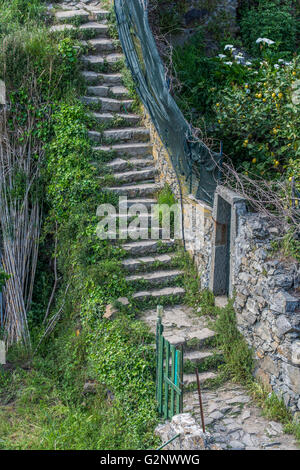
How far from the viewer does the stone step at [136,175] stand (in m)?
8.67

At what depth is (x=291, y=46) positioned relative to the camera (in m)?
9.93

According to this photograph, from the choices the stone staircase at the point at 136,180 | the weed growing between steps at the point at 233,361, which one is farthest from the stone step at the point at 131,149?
the weed growing between steps at the point at 233,361

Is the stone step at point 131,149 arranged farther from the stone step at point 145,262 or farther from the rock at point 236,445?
the rock at point 236,445

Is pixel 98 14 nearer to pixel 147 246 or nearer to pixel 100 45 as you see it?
pixel 100 45

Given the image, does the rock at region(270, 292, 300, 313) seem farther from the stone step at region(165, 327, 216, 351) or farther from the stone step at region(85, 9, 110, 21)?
the stone step at region(85, 9, 110, 21)

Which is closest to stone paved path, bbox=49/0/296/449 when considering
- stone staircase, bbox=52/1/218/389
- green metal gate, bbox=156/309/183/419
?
stone staircase, bbox=52/1/218/389

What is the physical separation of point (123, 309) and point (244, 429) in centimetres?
213

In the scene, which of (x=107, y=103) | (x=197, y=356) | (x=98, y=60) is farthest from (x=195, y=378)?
(x=98, y=60)

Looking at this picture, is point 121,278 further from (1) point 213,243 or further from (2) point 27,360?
(2) point 27,360

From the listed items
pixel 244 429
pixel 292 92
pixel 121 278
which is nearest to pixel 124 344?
pixel 121 278

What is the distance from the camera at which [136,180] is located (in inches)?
348

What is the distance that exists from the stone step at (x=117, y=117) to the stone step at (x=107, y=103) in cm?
12

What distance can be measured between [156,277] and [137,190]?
1.51 m

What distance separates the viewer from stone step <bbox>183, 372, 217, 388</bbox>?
21.8 feet
